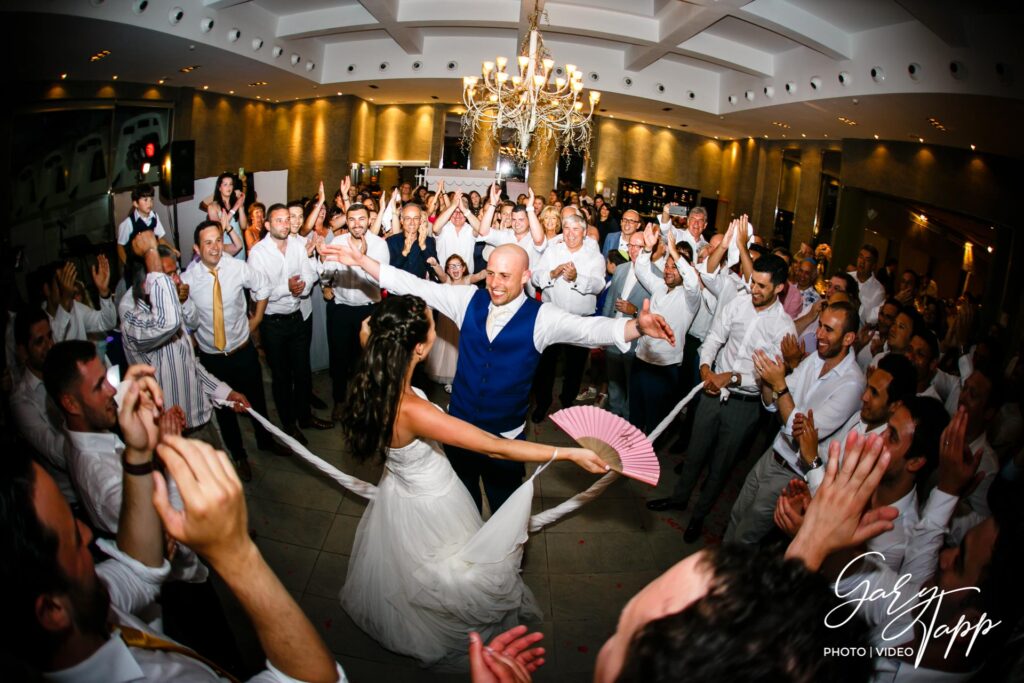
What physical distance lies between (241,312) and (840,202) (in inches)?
517

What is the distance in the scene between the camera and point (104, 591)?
88cm

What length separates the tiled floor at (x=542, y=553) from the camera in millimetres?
2387

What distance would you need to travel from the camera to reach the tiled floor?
239 centimetres

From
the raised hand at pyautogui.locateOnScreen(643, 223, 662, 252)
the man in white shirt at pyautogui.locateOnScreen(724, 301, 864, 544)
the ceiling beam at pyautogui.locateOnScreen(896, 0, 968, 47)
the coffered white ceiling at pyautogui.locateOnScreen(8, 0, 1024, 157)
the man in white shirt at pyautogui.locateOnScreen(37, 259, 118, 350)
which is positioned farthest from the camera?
the coffered white ceiling at pyautogui.locateOnScreen(8, 0, 1024, 157)

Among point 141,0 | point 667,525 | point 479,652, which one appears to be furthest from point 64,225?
point 141,0

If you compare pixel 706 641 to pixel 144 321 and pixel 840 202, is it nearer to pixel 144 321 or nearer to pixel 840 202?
pixel 144 321

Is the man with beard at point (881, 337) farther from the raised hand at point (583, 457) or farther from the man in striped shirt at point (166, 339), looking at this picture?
the man in striped shirt at point (166, 339)

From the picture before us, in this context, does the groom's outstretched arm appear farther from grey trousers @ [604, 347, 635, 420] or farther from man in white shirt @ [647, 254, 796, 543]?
grey trousers @ [604, 347, 635, 420]

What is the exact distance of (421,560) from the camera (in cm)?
226

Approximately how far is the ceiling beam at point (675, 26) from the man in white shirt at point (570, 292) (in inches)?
156

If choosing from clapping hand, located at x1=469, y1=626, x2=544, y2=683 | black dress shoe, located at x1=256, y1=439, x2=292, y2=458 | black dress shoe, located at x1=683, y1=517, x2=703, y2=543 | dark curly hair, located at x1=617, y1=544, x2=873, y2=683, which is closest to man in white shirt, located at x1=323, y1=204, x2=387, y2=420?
black dress shoe, located at x1=256, y1=439, x2=292, y2=458

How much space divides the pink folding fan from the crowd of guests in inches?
18.7

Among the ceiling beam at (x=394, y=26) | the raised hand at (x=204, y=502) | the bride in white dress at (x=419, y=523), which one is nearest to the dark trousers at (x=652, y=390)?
the bride in white dress at (x=419, y=523)

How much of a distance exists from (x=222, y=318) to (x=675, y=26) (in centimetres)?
734
